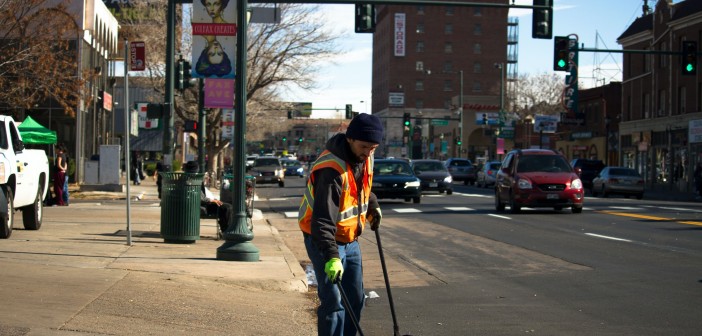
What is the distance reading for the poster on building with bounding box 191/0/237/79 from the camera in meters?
17.2

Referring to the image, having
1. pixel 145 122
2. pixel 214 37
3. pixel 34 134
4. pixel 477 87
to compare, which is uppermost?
pixel 477 87

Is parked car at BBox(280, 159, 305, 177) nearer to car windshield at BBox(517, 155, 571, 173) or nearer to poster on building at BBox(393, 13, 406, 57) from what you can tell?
car windshield at BBox(517, 155, 571, 173)

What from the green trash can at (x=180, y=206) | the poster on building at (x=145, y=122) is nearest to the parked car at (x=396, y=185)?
the poster on building at (x=145, y=122)

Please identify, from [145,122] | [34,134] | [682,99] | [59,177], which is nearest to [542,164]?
[145,122]

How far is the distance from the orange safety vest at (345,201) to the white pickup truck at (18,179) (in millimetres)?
9434

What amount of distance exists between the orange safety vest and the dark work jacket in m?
0.04

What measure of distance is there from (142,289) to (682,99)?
52.7 metres

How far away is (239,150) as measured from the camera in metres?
14.3

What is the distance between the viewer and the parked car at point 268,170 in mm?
52781

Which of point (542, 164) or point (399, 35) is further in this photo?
point (399, 35)

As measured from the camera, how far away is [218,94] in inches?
1082

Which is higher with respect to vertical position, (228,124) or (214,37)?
(214,37)

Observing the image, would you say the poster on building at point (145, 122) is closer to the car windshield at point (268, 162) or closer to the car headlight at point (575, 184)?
the car headlight at point (575, 184)

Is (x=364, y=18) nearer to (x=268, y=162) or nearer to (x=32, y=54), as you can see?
(x=32, y=54)
